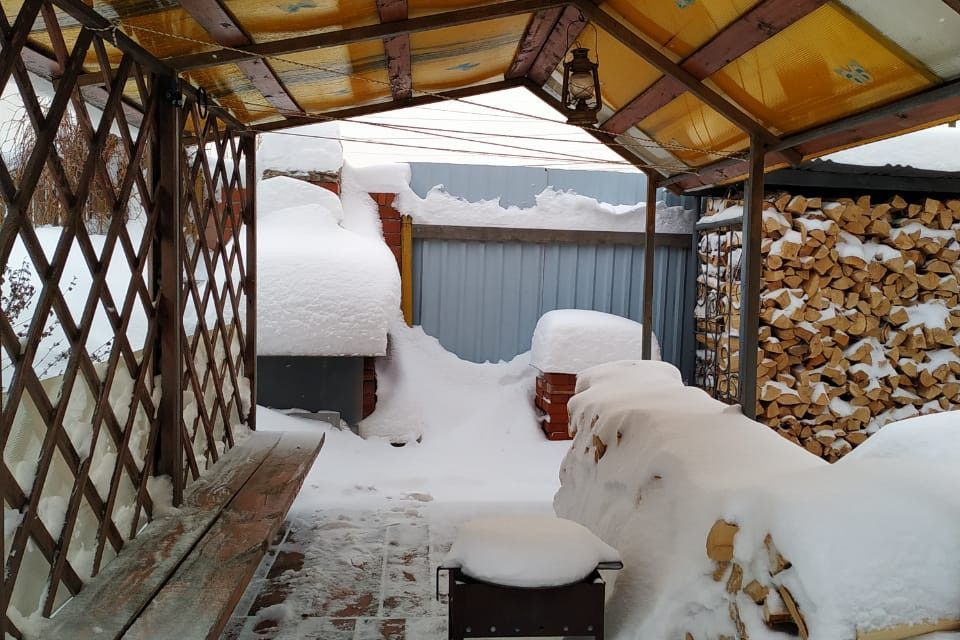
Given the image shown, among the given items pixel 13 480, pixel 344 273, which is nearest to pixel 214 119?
pixel 344 273

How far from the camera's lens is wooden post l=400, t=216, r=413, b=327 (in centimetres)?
635

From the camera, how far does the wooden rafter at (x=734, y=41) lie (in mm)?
2711

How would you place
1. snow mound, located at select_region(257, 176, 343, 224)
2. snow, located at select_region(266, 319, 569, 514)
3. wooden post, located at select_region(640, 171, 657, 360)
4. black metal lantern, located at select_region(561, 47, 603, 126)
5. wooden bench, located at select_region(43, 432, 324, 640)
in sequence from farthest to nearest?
1. snow mound, located at select_region(257, 176, 343, 224)
2. wooden post, located at select_region(640, 171, 657, 360)
3. snow, located at select_region(266, 319, 569, 514)
4. black metal lantern, located at select_region(561, 47, 603, 126)
5. wooden bench, located at select_region(43, 432, 324, 640)

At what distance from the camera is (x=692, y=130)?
14.0ft

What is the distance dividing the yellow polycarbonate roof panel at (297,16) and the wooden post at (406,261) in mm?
3222

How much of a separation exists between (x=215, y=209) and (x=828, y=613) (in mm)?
3219

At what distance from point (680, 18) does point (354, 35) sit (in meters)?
1.37

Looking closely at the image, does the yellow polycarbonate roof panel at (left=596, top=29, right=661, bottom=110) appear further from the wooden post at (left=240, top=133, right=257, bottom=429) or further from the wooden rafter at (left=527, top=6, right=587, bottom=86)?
the wooden post at (left=240, top=133, right=257, bottom=429)

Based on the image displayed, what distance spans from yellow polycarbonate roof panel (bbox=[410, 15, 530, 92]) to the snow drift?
196 centimetres

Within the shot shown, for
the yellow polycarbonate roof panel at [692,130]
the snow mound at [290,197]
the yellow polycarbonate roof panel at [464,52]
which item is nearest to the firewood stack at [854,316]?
the yellow polycarbonate roof panel at [692,130]

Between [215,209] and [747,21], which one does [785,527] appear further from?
[215,209]

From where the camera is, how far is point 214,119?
3750mm

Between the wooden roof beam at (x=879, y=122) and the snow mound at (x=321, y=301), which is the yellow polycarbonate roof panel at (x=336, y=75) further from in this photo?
the wooden roof beam at (x=879, y=122)

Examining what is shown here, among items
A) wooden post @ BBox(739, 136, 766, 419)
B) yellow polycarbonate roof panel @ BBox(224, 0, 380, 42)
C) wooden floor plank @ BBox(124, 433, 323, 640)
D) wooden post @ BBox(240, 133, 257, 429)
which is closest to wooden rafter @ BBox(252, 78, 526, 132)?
wooden post @ BBox(240, 133, 257, 429)
